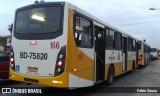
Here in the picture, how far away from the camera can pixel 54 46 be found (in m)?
8.75

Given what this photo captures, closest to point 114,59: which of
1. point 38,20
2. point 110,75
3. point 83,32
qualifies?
point 110,75

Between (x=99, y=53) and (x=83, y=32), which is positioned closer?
(x=83, y=32)

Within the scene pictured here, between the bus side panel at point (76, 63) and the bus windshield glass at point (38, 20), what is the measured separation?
1.55ft

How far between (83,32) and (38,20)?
165 cm

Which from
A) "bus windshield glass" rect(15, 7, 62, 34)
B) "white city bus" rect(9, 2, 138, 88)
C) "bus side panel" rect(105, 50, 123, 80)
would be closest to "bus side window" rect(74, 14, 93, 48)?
"white city bus" rect(9, 2, 138, 88)

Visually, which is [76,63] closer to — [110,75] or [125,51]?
[110,75]

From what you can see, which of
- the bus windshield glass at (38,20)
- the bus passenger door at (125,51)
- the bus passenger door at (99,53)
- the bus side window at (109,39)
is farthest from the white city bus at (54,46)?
the bus passenger door at (125,51)

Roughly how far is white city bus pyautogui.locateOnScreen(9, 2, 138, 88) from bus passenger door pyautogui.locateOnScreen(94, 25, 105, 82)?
1.40ft

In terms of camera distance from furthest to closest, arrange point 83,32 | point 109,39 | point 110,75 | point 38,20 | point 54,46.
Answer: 1. point 110,75
2. point 109,39
3. point 83,32
4. point 38,20
5. point 54,46

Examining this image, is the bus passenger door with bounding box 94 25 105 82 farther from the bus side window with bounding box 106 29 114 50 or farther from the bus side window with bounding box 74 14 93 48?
the bus side window with bounding box 74 14 93 48

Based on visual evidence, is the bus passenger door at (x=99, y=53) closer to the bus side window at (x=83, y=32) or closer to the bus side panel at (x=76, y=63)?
the bus side window at (x=83, y=32)

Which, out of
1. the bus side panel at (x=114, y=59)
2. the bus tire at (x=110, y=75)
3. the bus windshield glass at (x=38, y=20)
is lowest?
the bus tire at (x=110, y=75)

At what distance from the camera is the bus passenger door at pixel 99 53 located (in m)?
11.2

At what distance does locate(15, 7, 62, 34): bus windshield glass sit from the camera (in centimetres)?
898
